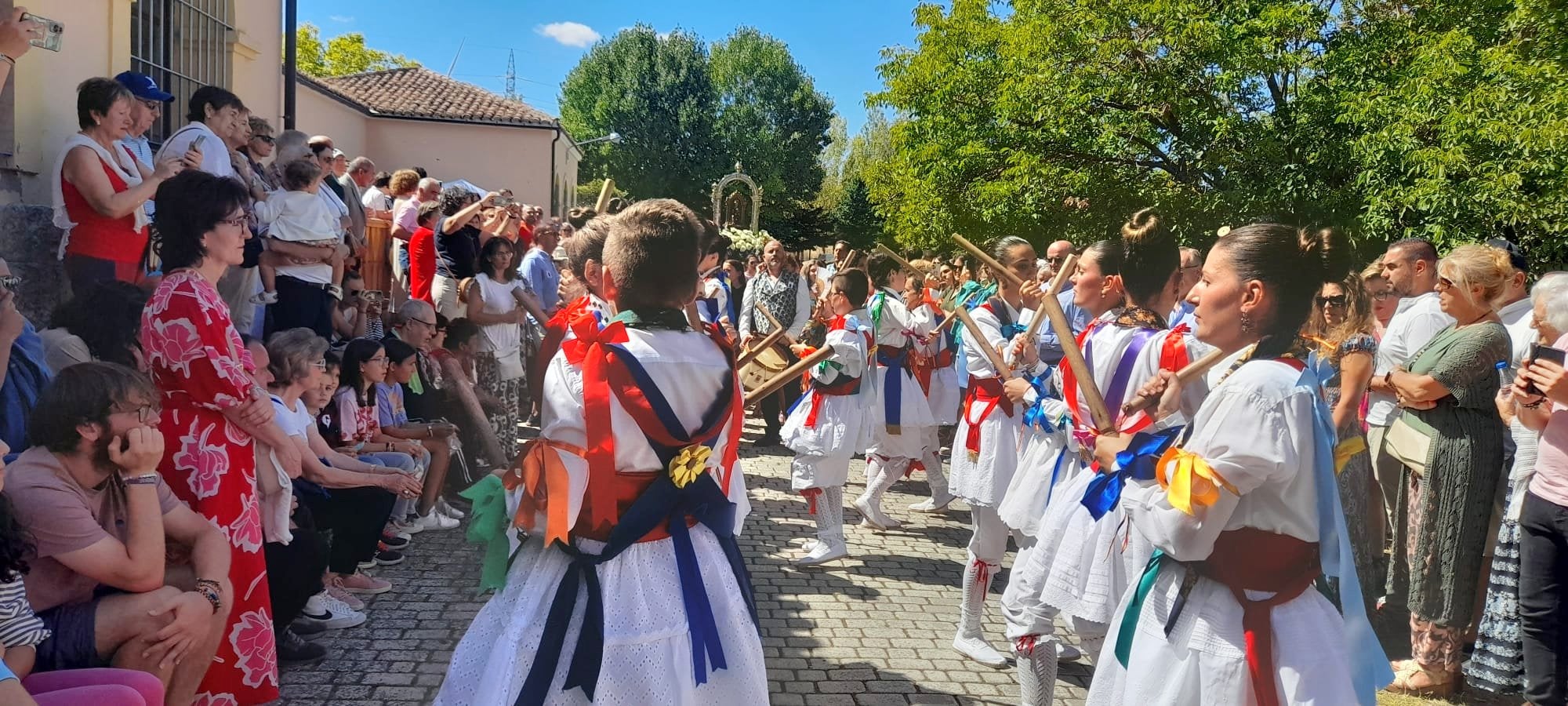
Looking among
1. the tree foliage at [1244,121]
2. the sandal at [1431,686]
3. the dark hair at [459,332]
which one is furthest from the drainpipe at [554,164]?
the sandal at [1431,686]

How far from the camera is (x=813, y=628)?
17.5 ft

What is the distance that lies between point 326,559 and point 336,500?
67cm

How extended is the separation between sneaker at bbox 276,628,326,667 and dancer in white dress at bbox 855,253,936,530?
12.7 ft

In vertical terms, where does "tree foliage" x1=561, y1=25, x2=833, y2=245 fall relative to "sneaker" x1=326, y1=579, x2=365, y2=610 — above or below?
above

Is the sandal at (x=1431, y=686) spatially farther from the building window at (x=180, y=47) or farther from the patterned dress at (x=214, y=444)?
the building window at (x=180, y=47)

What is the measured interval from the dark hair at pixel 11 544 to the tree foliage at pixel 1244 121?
13360 mm

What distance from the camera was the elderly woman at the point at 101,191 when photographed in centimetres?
→ 500

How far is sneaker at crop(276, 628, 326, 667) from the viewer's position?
14.8ft

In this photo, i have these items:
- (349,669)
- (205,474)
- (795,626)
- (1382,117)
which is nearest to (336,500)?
(349,669)

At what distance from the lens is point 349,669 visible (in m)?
4.48

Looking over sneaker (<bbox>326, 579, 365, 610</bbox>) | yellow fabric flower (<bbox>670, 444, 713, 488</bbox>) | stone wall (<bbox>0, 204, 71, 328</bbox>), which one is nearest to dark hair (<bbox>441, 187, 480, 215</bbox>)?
stone wall (<bbox>0, 204, 71, 328</bbox>)

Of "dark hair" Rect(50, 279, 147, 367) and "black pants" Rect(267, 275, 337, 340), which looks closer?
"dark hair" Rect(50, 279, 147, 367)

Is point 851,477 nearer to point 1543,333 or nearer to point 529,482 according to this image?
point 1543,333

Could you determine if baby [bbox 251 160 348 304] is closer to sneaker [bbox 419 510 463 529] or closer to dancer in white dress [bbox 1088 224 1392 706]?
sneaker [bbox 419 510 463 529]
